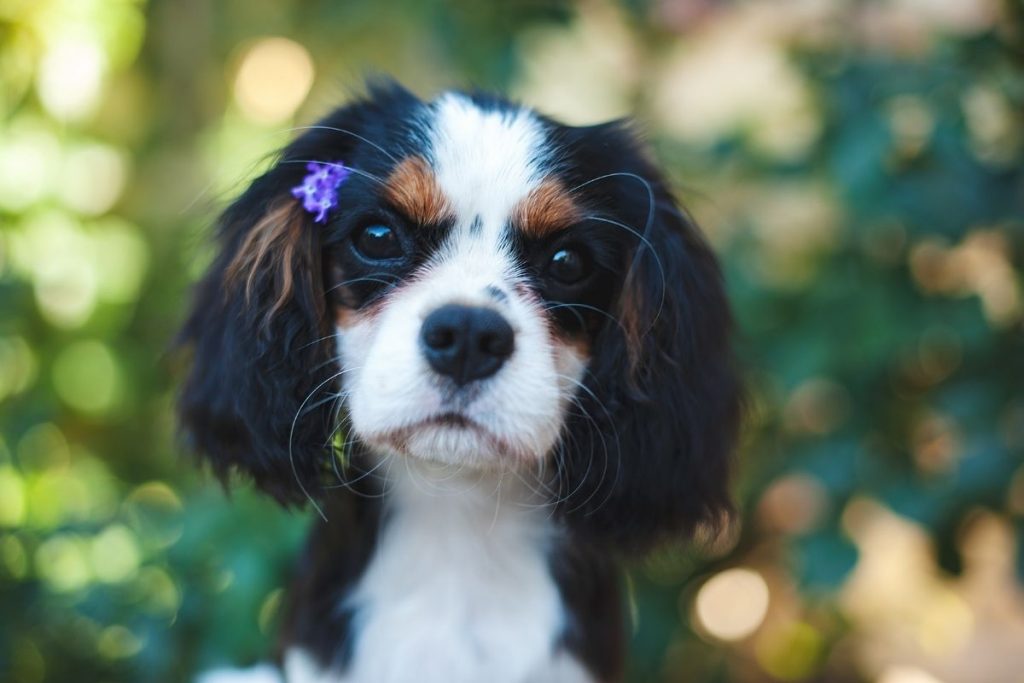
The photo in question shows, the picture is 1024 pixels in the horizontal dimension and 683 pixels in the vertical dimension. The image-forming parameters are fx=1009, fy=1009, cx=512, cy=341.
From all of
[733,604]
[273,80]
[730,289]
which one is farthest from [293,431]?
[273,80]

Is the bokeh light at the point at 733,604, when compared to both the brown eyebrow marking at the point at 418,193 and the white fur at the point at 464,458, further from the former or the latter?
the brown eyebrow marking at the point at 418,193

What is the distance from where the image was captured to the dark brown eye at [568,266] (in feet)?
4.78

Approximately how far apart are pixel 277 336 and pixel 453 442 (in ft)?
1.13

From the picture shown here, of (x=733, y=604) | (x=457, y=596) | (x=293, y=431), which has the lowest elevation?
(x=733, y=604)

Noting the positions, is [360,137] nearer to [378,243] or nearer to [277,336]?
[378,243]

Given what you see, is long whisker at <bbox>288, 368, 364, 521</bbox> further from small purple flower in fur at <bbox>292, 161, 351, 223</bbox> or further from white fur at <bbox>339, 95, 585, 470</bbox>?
small purple flower in fur at <bbox>292, 161, 351, 223</bbox>

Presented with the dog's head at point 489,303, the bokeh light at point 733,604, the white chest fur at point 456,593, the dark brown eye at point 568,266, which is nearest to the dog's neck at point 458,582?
the white chest fur at point 456,593

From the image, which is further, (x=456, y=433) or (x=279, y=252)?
(x=279, y=252)

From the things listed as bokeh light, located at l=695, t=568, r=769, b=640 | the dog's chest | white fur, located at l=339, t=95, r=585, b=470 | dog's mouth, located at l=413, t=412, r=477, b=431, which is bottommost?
bokeh light, located at l=695, t=568, r=769, b=640

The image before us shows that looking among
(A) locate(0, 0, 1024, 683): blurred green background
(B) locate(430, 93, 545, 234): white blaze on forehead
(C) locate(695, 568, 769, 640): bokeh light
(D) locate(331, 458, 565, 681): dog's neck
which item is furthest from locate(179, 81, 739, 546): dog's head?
(C) locate(695, 568, 769, 640): bokeh light

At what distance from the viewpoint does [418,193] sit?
139 cm

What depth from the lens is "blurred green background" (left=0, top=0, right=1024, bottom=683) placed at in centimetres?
209

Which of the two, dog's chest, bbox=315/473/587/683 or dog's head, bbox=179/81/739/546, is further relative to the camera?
dog's chest, bbox=315/473/587/683

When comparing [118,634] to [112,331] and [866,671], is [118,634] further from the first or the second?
[866,671]
